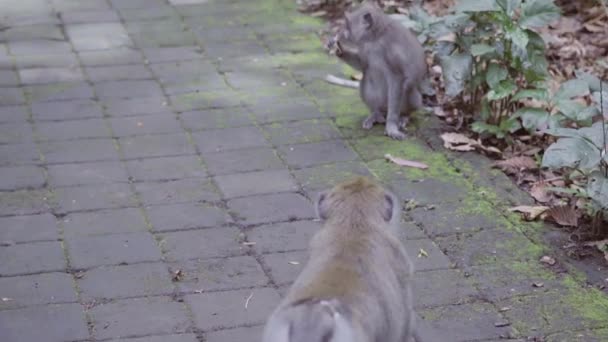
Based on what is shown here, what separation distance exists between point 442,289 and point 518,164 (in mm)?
1670

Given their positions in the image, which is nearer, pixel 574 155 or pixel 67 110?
pixel 574 155

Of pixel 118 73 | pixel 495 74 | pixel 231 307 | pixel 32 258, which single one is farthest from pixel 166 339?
pixel 118 73

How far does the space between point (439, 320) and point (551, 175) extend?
2.01 metres

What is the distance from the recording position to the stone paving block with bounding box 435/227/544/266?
5930 mm

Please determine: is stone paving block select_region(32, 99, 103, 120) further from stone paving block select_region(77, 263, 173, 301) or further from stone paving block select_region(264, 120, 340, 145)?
stone paving block select_region(77, 263, 173, 301)

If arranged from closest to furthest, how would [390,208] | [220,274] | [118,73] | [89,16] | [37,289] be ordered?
[390,208] → [37,289] → [220,274] → [118,73] → [89,16]

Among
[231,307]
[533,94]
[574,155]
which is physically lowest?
[231,307]

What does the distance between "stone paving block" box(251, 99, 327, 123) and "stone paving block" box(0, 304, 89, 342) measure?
2.76m

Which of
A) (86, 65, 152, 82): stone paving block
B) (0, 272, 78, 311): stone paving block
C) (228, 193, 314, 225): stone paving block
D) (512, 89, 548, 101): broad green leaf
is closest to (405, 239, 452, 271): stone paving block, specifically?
(228, 193, 314, 225): stone paving block

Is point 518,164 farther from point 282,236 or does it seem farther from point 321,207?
point 321,207

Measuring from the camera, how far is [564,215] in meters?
6.25

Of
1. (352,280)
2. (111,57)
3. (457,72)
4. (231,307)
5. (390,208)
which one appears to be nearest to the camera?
(352,280)

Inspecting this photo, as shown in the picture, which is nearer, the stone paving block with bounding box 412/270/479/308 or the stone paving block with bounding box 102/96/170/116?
the stone paving block with bounding box 412/270/479/308

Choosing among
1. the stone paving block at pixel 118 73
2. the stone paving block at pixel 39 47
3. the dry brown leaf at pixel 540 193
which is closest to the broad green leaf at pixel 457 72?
the dry brown leaf at pixel 540 193
